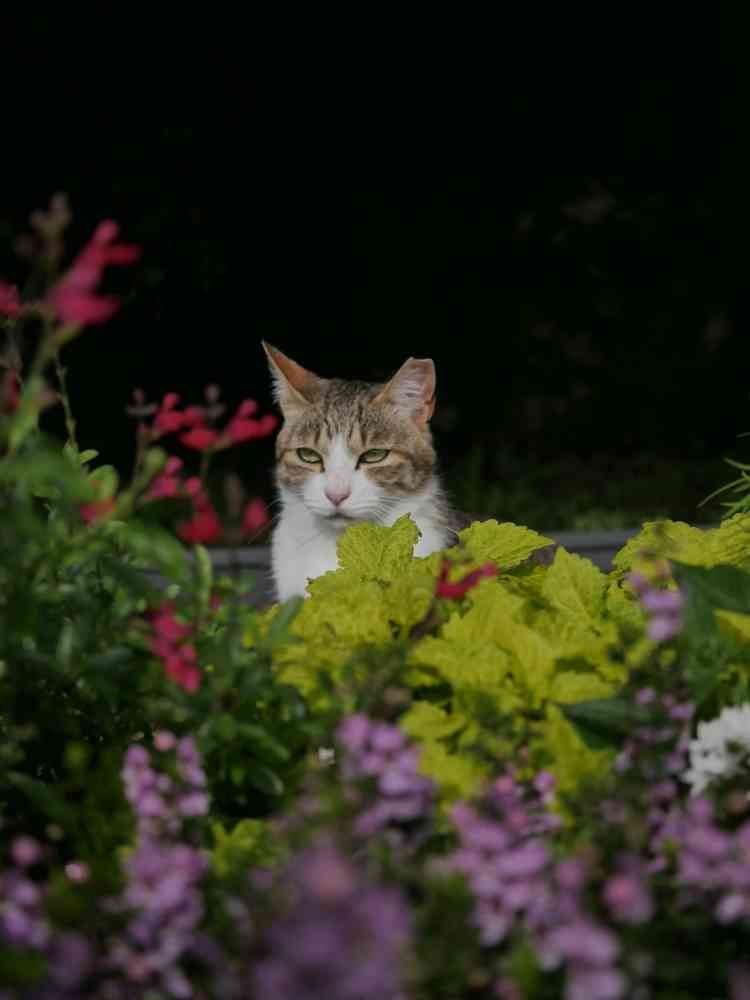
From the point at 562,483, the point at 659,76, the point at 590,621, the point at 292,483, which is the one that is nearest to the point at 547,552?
the point at 292,483

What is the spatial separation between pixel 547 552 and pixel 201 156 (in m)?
6.68

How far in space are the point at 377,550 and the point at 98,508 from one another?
1.19m

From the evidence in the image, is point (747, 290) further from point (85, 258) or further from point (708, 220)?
point (85, 258)

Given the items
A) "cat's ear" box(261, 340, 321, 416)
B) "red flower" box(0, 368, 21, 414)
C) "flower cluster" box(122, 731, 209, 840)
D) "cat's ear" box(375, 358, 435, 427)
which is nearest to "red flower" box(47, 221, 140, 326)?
"red flower" box(0, 368, 21, 414)

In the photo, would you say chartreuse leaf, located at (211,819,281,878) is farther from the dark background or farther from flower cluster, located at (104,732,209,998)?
the dark background

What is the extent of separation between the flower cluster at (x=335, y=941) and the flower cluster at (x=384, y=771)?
375mm

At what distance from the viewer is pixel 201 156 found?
10.1m

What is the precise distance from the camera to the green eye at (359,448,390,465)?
162 inches

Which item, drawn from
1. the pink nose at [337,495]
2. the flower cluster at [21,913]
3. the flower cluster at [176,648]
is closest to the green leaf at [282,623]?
the flower cluster at [176,648]

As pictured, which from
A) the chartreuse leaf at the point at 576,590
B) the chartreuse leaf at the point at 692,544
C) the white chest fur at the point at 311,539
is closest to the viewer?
the chartreuse leaf at the point at 576,590

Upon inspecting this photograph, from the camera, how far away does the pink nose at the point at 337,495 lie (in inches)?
155

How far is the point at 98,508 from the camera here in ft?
5.96

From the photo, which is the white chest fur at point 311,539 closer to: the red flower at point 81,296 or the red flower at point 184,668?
the red flower at point 184,668

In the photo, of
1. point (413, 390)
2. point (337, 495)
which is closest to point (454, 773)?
point (337, 495)
